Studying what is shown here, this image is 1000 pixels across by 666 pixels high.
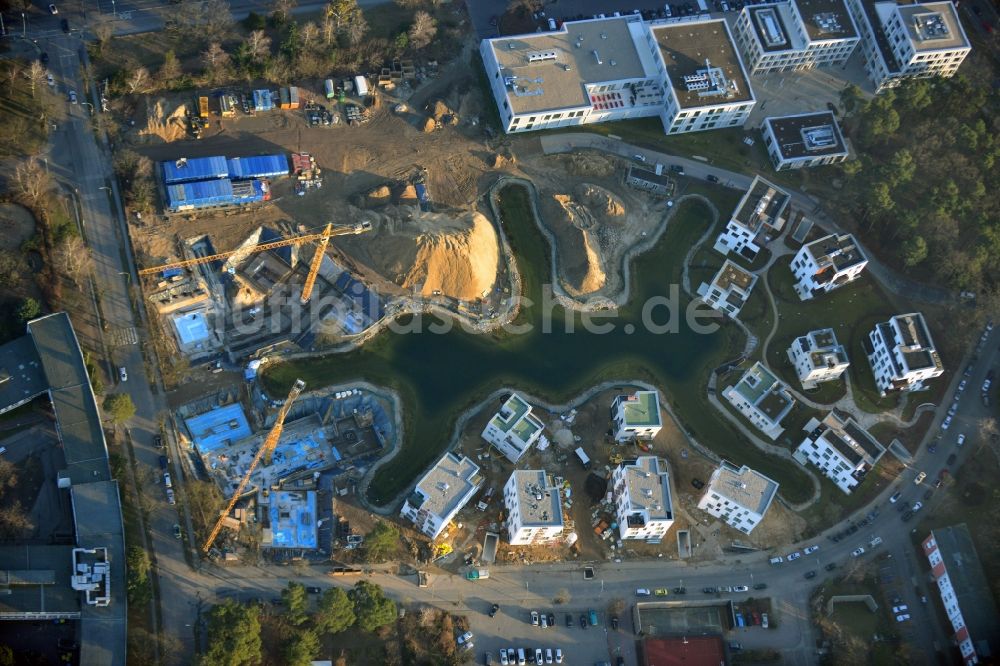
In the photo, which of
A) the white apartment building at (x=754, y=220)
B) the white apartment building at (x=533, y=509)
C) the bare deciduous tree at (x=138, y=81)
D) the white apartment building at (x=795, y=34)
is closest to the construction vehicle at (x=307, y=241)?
the bare deciduous tree at (x=138, y=81)

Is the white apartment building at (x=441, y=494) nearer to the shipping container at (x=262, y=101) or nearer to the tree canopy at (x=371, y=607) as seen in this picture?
the tree canopy at (x=371, y=607)

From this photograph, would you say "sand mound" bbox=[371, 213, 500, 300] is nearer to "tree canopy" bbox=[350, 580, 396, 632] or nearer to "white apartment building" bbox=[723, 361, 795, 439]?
"white apartment building" bbox=[723, 361, 795, 439]

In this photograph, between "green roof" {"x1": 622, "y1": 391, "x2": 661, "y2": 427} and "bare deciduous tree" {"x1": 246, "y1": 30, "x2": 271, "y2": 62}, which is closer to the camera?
"green roof" {"x1": 622, "y1": 391, "x2": 661, "y2": 427}

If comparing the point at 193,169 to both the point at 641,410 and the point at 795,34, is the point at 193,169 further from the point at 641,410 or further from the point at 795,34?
the point at 795,34

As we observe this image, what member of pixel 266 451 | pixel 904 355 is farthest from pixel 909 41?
pixel 266 451

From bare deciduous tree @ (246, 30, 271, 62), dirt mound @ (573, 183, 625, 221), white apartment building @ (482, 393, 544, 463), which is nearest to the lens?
white apartment building @ (482, 393, 544, 463)

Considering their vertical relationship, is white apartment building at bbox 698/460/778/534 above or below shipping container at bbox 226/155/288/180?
below

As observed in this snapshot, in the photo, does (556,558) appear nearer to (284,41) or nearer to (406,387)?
(406,387)

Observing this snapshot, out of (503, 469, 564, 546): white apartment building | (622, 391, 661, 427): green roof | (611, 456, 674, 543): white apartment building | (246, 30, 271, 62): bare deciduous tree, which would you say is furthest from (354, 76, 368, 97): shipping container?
(611, 456, 674, 543): white apartment building

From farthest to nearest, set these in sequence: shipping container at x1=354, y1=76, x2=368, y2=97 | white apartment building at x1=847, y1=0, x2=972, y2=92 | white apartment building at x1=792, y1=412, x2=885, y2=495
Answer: white apartment building at x1=847, y1=0, x2=972, y2=92 < shipping container at x1=354, y1=76, x2=368, y2=97 < white apartment building at x1=792, y1=412, x2=885, y2=495
